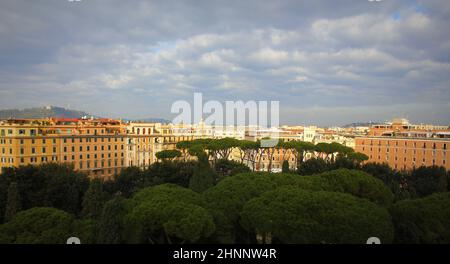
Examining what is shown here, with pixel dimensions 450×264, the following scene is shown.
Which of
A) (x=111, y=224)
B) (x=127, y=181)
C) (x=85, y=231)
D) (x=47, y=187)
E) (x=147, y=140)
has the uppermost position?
(x=147, y=140)

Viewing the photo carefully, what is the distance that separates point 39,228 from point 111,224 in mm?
2347

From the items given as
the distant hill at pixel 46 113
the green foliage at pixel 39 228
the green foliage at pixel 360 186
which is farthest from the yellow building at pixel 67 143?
the green foliage at pixel 360 186

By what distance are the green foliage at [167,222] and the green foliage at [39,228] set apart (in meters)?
2.04

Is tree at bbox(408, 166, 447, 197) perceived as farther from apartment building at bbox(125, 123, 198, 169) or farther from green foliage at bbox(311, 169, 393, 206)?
apartment building at bbox(125, 123, 198, 169)

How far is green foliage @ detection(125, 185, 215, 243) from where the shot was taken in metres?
10.0

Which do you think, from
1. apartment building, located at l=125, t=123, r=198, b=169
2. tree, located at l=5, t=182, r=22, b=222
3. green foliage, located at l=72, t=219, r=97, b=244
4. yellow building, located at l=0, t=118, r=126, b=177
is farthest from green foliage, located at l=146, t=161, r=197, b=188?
apartment building, located at l=125, t=123, r=198, b=169

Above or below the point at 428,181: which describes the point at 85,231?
above

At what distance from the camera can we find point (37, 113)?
4978 centimetres

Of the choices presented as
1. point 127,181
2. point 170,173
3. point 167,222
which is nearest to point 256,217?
point 167,222

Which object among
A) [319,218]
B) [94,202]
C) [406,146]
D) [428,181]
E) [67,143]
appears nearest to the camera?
[319,218]

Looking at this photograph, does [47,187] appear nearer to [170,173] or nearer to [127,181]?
[127,181]

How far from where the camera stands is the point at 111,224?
10633 millimetres
